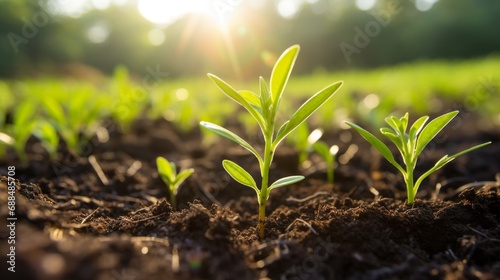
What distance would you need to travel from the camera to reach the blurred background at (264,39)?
26938mm

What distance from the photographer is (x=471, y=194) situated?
5.96ft

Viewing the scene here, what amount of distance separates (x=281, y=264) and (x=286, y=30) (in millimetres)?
31559

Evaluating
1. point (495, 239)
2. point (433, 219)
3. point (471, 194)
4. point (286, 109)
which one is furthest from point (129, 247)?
point (286, 109)

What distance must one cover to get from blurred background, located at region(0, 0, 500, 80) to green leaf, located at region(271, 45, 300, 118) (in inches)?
870

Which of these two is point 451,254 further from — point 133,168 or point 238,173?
point 133,168

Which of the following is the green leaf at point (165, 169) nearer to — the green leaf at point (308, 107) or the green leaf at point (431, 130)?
the green leaf at point (308, 107)

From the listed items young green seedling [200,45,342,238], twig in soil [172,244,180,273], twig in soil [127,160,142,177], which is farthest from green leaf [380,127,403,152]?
twig in soil [127,160,142,177]

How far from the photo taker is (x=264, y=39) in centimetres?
2944

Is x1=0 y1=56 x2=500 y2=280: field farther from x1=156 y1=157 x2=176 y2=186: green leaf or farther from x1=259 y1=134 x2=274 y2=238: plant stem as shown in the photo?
x1=156 y1=157 x2=176 y2=186: green leaf

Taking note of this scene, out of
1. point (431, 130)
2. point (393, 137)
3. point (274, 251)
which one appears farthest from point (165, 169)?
point (431, 130)

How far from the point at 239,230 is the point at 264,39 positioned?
2871cm

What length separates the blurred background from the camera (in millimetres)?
26938

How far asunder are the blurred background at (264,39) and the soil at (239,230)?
2125 centimetres

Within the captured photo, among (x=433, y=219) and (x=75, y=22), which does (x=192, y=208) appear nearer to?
(x=433, y=219)
